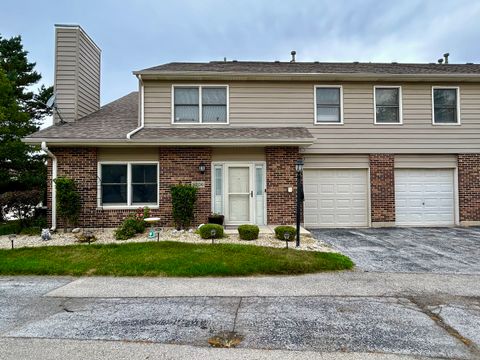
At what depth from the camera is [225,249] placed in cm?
674

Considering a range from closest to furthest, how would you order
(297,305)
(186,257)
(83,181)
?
(297,305)
(186,257)
(83,181)

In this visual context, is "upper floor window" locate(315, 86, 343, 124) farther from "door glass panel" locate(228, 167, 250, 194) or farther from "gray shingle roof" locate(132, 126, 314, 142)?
"door glass panel" locate(228, 167, 250, 194)

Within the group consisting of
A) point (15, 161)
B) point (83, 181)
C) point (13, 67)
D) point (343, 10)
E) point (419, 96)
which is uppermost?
point (343, 10)

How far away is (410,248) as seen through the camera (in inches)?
292

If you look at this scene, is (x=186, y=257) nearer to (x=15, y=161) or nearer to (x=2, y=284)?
(x=2, y=284)

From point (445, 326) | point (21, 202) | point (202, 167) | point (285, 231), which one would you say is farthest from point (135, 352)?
point (21, 202)

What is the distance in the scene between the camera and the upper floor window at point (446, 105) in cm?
1091

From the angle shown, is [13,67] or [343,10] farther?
[13,67]

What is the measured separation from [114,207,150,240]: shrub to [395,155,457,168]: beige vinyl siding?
899cm

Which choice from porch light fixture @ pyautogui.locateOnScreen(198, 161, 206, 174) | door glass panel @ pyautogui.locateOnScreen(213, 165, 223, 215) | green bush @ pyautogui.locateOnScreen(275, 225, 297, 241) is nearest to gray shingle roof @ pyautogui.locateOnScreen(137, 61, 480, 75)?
porch light fixture @ pyautogui.locateOnScreen(198, 161, 206, 174)

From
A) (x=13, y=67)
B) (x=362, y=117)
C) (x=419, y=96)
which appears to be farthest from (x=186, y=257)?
(x=13, y=67)

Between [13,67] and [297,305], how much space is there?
20821mm

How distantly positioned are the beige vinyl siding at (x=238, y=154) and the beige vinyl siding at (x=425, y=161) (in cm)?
516

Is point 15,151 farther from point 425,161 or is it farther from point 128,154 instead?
point 425,161
